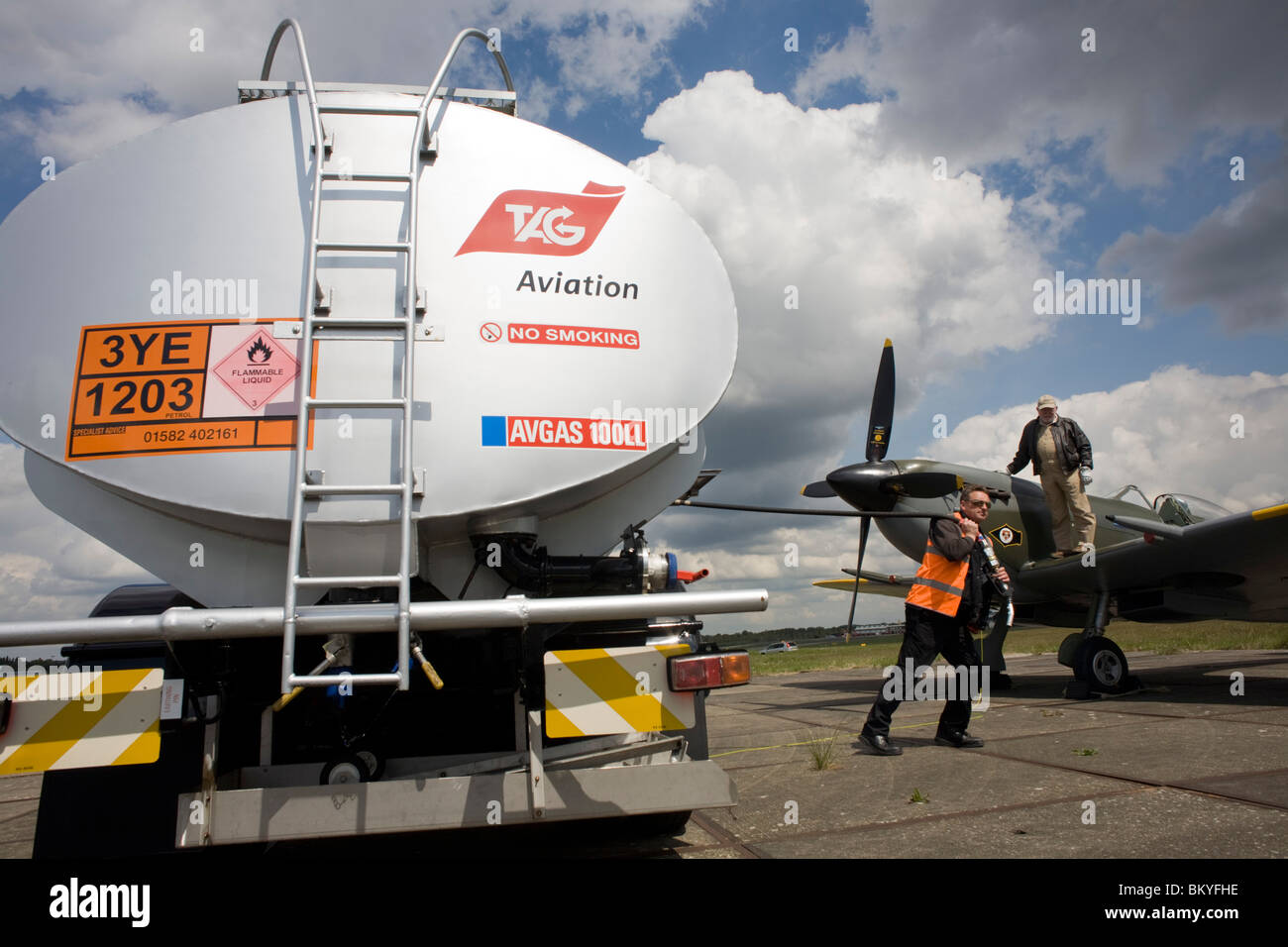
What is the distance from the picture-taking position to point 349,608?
241cm

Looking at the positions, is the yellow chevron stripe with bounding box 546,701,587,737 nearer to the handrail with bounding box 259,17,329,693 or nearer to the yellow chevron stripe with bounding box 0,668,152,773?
the handrail with bounding box 259,17,329,693

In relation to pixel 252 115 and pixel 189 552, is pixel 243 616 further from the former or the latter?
pixel 252 115

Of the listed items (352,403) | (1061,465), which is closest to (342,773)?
(352,403)

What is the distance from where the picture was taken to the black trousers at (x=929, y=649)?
520 centimetres

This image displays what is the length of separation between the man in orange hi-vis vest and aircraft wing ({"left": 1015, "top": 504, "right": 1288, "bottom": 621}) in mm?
3218

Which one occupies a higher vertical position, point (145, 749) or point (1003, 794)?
point (145, 749)

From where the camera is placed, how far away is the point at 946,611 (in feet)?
17.0

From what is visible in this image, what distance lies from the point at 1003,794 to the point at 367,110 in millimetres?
4363

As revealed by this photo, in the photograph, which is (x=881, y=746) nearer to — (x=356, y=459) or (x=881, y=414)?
Answer: (x=356, y=459)

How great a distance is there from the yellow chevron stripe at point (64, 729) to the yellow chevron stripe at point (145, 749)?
0.43 ft

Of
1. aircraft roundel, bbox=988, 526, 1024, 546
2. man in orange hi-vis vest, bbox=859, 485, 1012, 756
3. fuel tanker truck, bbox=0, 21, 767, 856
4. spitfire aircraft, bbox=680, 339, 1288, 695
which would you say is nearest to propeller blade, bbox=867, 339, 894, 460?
spitfire aircraft, bbox=680, 339, 1288, 695

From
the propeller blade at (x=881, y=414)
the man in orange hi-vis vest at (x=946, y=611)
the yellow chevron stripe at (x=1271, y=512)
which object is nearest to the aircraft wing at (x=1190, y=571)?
the yellow chevron stripe at (x=1271, y=512)

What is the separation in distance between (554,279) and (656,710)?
5.41 feet

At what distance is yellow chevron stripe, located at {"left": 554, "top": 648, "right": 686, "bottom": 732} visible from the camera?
266 centimetres
